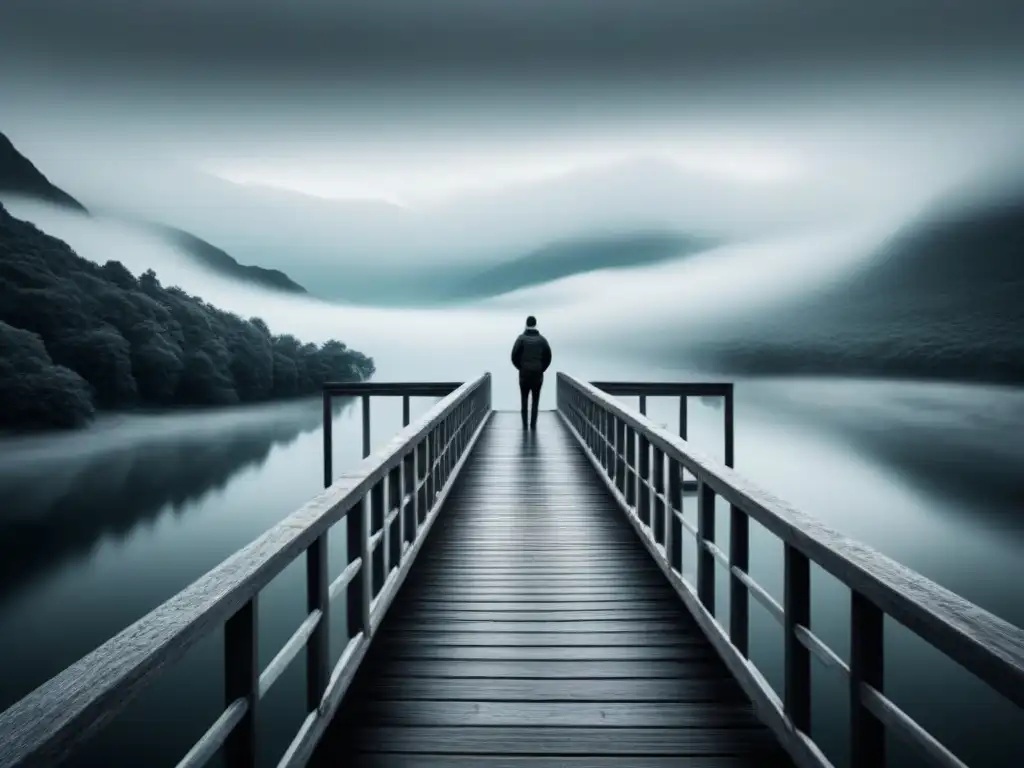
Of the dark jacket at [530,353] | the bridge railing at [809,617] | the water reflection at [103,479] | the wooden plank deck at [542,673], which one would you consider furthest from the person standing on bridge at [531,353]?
the water reflection at [103,479]

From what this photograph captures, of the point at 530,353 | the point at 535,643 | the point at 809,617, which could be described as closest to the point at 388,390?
the point at 530,353

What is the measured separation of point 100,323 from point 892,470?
84.0 meters

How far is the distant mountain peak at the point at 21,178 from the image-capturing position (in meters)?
101

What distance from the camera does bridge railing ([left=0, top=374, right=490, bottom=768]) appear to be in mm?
1019

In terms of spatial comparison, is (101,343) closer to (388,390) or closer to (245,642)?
(388,390)

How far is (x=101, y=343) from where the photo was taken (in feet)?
143

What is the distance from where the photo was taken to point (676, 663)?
290 cm

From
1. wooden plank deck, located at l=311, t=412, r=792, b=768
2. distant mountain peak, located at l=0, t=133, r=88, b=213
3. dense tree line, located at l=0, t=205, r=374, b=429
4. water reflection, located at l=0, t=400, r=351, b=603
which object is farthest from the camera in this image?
distant mountain peak, located at l=0, t=133, r=88, b=213

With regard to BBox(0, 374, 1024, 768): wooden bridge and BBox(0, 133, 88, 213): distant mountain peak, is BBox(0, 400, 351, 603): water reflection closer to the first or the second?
BBox(0, 374, 1024, 768): wooden bridge

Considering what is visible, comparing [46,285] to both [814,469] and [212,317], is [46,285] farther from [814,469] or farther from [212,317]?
[814,469]

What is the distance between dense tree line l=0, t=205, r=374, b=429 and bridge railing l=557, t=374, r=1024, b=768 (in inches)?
1699

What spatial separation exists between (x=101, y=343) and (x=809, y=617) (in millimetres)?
49365

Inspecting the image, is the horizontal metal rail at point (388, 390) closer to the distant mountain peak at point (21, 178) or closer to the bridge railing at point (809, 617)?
the bridge railing at point (809, 617)

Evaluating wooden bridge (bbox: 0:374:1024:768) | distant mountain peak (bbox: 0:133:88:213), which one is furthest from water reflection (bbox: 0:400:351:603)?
distant mountain peak (bbox: 0:133:88:213)
